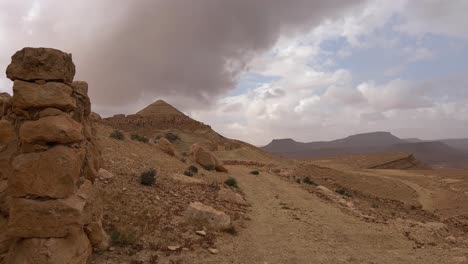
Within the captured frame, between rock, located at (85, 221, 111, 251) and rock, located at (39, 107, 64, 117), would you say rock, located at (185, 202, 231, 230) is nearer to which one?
rock, located at (85, 221, 111, 251)

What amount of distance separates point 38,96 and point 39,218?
6.61 feet

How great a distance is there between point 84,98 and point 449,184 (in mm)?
33989

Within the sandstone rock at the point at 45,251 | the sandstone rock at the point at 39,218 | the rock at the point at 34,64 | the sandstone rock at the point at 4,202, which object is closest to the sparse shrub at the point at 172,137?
the sandstone rock at the point at 4,202

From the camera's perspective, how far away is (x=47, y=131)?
21.1ft

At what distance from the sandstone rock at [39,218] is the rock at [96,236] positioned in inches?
45.9

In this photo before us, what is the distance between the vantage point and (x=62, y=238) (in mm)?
6297

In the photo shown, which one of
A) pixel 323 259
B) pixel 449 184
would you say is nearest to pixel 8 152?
pixel 323 259

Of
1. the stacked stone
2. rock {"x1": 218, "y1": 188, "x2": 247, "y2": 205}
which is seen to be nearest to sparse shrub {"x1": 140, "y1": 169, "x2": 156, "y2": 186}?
rock {"x1": 218, "y1": 188, "x2": 247, "y2": 205}

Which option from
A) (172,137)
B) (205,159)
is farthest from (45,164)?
(172,137)

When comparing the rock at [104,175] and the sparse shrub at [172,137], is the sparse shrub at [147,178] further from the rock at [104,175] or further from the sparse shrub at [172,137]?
the sparse shrub at [172,137]

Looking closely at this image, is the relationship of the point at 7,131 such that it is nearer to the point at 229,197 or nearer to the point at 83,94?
the point at 83,94

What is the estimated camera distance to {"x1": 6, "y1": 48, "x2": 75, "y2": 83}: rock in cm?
667

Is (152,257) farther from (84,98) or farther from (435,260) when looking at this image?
(435,260)

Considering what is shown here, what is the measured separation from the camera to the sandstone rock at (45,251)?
5.93 meters
